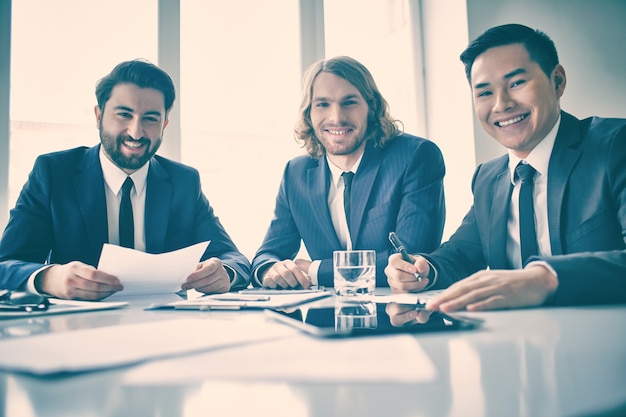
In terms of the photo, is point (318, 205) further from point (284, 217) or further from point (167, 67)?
point (167, 67)

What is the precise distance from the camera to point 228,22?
350cm

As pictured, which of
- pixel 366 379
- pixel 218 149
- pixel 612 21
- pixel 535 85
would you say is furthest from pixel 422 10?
pixel 366 379

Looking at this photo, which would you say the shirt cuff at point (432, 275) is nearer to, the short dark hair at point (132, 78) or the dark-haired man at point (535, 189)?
the dark-haired man at point (535, 189)

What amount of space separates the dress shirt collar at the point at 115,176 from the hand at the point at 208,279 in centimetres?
77

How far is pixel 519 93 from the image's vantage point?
1.72m

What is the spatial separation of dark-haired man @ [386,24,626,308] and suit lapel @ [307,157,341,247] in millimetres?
562

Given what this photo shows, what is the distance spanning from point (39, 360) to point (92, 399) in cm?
16

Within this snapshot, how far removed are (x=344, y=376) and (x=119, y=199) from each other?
176 cm

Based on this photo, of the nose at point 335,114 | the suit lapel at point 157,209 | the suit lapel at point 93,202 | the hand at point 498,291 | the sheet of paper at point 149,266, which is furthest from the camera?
the nose at point 335,114

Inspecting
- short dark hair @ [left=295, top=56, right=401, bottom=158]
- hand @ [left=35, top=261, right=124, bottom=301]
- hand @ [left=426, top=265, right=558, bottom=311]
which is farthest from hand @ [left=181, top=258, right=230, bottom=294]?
short dark hair @ [left=295, top=56, right=401, bottom=158]

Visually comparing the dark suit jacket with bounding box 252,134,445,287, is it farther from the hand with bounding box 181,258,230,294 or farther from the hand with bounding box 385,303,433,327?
the hand with bounding box 385,303,433,327

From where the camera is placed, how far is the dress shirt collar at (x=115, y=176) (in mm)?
1972

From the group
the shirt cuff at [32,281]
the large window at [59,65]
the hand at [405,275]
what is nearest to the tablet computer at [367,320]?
the hand at [405,275]

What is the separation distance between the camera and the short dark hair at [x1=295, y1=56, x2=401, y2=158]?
2383 millimetres
